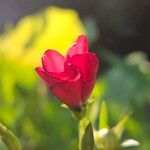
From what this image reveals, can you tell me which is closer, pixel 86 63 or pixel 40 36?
pixel 86 63

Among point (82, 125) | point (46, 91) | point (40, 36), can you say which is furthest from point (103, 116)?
point (40, 36)

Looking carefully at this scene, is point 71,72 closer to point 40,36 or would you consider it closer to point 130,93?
point 130,93

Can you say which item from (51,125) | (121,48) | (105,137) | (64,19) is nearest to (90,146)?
(105,137)

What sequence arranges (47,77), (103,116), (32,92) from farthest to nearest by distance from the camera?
(32,92)
(103,116)
(47,77)

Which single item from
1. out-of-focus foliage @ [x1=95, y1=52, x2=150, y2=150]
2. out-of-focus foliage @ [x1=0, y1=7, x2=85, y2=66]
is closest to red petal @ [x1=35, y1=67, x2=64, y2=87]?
out-of-focus foliage @ [x1=95, y1=52, x2=150, y2=150]

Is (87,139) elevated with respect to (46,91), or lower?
elevated

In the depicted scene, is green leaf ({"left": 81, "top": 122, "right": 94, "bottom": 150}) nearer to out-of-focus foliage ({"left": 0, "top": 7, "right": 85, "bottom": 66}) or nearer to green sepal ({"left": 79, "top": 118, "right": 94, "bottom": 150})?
green sepal ({"left": 79, "top": 118, "right": 94, "bottom": 150})

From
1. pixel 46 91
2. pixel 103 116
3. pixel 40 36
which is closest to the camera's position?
pixel 103 116
